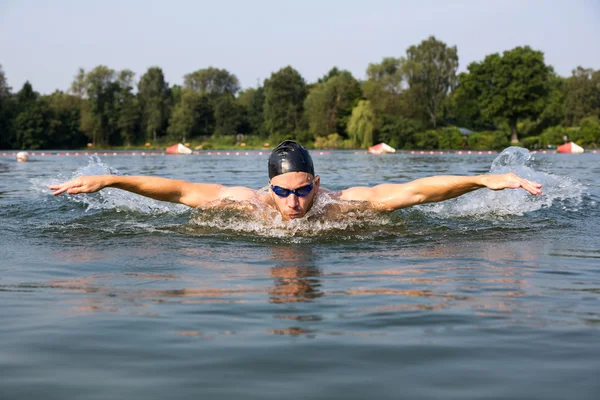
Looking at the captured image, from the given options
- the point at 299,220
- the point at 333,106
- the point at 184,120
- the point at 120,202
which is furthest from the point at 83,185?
the point at 184,120

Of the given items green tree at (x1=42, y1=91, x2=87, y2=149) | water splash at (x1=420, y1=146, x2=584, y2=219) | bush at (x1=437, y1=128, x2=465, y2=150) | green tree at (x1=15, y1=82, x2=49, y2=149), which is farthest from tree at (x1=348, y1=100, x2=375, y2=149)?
water splash at (x1=420, y1=146, x2=584, y2=219)

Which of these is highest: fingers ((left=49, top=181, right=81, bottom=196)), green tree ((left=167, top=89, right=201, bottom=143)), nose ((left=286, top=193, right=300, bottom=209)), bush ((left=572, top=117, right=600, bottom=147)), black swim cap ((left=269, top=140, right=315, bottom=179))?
green tree ((left=167, top=89, right=201, bottom=143))

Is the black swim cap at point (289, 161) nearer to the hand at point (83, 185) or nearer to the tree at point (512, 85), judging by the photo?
the hand at point (83, 185)

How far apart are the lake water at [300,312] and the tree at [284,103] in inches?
3449

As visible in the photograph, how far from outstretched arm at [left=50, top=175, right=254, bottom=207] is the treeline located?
61.9 meters

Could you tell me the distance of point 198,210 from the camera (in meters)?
8.60

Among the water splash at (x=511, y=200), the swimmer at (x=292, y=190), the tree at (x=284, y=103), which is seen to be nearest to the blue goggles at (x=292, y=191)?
the swimmer at (x=292, y=190)

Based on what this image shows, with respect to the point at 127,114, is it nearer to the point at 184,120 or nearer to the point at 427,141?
the point at 184,120

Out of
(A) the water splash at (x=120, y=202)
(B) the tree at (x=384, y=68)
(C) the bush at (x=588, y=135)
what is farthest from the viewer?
(B) the tree at (x=384, y=68)

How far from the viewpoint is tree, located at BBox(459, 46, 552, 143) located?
82688 millimetres

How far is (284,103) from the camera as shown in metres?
96.9

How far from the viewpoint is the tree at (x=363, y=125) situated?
71.9m

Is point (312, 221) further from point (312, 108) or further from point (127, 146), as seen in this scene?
point (127, 146)

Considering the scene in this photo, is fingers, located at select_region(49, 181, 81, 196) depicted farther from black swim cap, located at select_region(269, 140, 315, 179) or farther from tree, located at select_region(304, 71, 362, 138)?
tree, located at select_region(304, 71, 362, 138)
